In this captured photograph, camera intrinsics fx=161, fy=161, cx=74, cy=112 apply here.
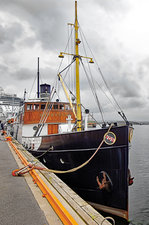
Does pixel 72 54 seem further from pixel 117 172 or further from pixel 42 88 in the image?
pixel 42 88

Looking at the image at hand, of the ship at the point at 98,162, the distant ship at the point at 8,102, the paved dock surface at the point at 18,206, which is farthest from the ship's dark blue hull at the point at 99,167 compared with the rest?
the distant ship at the point at 8,102

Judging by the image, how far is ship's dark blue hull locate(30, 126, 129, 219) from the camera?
6426 mm

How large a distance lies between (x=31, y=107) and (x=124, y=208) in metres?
10.3

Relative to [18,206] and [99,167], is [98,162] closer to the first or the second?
[99,167]

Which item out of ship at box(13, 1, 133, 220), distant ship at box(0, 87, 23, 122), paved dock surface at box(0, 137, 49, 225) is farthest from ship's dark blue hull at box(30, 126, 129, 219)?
distant ship at box(0, 87, 23, 122)

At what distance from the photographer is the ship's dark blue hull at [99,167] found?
6.43 meters

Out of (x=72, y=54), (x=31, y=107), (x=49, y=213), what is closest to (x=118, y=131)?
(x=49, y=213)

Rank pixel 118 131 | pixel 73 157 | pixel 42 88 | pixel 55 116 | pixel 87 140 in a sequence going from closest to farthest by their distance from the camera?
pixel 118 131 → pixel 87 140 → pixel 73 157 → pixel 55 116 → pixel 42 88

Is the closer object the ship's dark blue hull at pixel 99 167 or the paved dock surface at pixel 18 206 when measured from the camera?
the paved dock surface at pixel 18 206

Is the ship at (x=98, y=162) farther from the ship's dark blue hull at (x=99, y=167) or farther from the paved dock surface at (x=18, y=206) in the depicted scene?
the paved dock surface at (x=18, y=206)

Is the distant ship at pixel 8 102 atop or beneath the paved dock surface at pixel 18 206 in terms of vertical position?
atop

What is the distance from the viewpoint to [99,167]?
687 centimetres

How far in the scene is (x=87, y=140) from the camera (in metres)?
7.09

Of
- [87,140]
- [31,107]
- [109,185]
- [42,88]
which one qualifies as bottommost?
[109,185]
